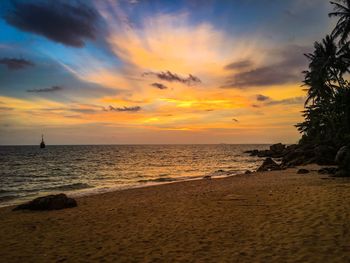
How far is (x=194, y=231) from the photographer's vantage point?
950 centimetres

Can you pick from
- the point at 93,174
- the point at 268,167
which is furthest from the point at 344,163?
the point at 93,174

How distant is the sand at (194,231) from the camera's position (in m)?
7.43

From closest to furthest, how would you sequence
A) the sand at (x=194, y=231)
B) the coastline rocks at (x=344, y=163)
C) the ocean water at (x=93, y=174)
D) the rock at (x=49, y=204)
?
the sand at (x=194, y=231)
the rock at (x=49, y=204)
the coastline rocks at (x=344, y=163)
the ocean water at (x=93, y=174)

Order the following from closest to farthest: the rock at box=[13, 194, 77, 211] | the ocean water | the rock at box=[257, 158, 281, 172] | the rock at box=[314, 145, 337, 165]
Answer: the rock at box=[13, 194, 77, 211] → the ocean water → the rock at box=[314, 145, 337, 165] → the rock at box=[257, 158, 281, 172]

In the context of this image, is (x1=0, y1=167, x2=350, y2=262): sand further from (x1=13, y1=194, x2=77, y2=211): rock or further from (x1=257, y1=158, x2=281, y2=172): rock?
(x1=257, y1=158, x2=281, y2=172): rock

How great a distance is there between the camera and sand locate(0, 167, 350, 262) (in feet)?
24.4

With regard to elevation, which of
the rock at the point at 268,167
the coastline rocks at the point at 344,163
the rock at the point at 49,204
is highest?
the coastline rocks at the point at 344,163

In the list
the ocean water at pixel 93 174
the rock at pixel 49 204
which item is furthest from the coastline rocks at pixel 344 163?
the rock at pixel 49 204

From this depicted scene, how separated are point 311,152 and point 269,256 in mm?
35106

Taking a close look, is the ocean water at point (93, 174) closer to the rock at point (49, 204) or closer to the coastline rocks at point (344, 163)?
the rock at point (49, 204)

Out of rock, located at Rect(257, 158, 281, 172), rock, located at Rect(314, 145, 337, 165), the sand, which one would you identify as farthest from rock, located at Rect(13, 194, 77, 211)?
rock, located at Rect(314, 145, 337, 165)

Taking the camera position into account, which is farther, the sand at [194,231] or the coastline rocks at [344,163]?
the coastline rocks at [344,163]

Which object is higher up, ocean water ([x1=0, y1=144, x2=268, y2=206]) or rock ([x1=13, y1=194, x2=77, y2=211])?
rock ([x1=13, y1=194, x2=77, y2=211])

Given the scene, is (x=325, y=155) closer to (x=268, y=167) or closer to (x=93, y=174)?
(x=268, y=167)
